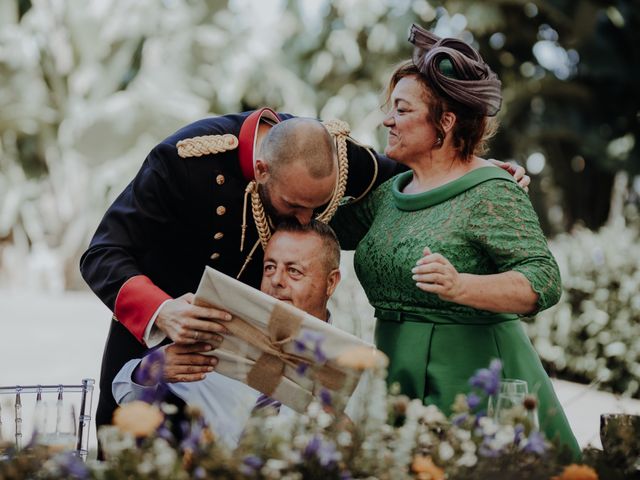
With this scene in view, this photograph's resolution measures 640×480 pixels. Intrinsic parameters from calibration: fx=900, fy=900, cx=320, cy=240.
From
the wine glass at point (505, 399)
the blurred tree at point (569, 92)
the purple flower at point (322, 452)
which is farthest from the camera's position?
the blurred tree at point (569, 92)

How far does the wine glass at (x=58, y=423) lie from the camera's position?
6.78 ft

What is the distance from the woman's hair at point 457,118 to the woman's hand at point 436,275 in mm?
648

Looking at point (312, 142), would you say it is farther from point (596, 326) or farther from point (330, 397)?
point (596, 326)

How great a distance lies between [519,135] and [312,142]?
14.4 m

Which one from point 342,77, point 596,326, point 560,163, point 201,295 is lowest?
point 596,326

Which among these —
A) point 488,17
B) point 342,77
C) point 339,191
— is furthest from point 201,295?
point 342,77

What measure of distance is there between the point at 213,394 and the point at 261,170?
0.71 metres

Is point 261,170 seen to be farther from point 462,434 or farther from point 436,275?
point 462,434

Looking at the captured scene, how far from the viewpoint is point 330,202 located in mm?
3021

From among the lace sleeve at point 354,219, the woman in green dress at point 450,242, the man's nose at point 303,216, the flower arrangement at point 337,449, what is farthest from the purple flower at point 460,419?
the lace sleeve at point 354,219

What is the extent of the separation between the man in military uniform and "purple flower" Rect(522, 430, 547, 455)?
113cm

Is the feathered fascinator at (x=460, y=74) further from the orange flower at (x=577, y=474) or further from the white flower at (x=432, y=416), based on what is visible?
the orange flower at (x=577, y=474)


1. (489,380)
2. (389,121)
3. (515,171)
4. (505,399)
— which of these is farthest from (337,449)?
(515,171)

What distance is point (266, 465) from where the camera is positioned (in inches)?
65.8
